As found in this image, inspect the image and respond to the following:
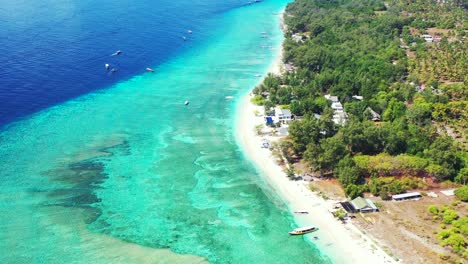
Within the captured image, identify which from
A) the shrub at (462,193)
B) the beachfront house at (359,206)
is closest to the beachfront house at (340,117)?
→ the beachfront house at (359,206)

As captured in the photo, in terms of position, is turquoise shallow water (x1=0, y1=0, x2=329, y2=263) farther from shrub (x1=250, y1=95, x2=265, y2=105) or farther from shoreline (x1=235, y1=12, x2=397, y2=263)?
shrub (x1=250, y1=95, x2=265, y2=105)

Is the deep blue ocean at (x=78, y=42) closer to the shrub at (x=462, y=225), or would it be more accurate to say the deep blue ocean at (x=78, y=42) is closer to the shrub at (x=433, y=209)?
the shrub at (x=433, y=209)

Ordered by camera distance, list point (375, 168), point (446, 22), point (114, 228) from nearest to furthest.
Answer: point (114, 228), point (375, 168), point (446, 22)

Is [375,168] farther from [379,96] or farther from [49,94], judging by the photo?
[49,94]

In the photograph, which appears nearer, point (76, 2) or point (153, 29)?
point (153, 29)

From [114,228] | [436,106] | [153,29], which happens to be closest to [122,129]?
[114,228]

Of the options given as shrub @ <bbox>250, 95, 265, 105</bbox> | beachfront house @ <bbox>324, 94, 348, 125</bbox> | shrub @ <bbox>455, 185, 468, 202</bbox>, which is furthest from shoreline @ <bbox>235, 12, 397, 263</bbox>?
shrub @ <bbox>455, 185, 468, 202</bbox>
